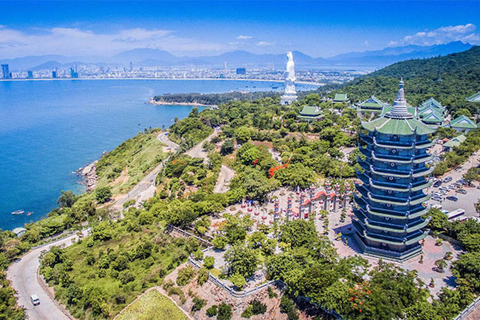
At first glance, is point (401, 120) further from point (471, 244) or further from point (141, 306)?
point (141, 306)

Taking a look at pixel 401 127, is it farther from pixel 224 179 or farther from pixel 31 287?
pixel 31 287

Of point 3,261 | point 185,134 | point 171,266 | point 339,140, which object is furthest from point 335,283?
point 185,134

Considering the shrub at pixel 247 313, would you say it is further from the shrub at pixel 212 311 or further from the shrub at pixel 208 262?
the shrub at pixel 208 262

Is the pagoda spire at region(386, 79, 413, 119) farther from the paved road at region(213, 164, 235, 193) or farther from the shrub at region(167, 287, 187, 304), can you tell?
the paved road at region(213, 164, 235, 193)

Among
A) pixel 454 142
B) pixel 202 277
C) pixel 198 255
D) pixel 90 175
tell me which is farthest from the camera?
pixel 90 175

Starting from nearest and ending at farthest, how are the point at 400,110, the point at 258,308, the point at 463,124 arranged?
the point at 258,308
the point at 400,110
the point at 463,124

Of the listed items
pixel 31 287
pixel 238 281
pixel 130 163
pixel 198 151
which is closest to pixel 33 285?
pixel 31 287

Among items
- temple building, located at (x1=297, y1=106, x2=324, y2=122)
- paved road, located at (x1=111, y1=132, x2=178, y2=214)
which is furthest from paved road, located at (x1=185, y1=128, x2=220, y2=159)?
temple building, located at (x1=297, y1=106, x2=324, y2=122)
